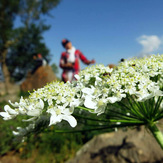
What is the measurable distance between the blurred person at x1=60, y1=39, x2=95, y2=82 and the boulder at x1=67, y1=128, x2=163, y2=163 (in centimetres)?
569

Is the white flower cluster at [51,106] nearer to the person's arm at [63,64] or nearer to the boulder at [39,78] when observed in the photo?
the person's arm at [63,64]

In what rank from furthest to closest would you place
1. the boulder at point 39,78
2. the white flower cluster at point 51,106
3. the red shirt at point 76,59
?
the boulder at point 39,78 → the red shirt at point 76,59 → the white flower cluster at point 51,106

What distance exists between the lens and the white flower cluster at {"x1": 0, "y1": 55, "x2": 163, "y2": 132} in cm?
106

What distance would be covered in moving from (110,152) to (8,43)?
20540 millimetres

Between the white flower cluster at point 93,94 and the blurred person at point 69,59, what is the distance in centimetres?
769

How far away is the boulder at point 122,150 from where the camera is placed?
3084mm

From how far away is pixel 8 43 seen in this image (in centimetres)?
1981

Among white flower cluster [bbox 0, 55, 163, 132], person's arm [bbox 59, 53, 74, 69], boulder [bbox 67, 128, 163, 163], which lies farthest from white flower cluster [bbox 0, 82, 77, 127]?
person's arm [bbox 59, 53, 74, 69]

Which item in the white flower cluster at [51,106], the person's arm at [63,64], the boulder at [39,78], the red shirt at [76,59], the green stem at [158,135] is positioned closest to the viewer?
the white flower cluster at [51,106]

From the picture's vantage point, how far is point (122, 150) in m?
3.28

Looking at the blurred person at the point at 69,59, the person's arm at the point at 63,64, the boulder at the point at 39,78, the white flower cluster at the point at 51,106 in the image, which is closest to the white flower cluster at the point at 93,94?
the white flower cluster at the point at 51,106

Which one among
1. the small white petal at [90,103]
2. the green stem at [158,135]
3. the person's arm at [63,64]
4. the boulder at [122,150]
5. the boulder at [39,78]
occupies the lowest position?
the boulder at [122,150]

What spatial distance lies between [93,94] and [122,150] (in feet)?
8.61

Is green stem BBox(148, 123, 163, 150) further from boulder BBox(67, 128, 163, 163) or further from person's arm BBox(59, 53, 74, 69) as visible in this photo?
person's arm BBox(59, 53, 74, 69)
